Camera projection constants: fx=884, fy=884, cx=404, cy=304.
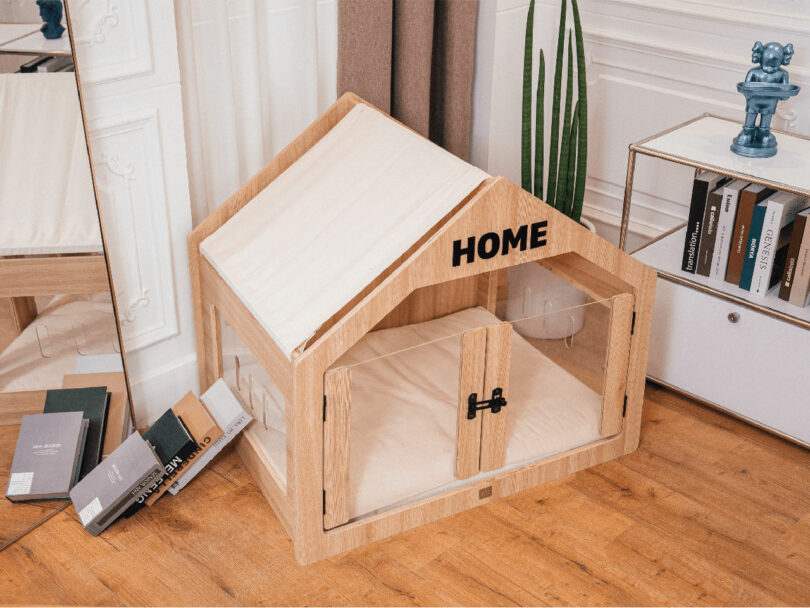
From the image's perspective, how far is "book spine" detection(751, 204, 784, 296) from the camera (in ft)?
6.83

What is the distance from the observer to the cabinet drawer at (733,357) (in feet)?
6.91

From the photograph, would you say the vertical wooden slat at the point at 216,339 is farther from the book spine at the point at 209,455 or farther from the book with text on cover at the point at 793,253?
the book with text on cover at the point at 793,253

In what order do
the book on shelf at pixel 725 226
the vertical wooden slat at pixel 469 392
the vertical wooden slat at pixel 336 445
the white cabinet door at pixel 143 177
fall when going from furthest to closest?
the book on shelf at pixel 725 226 < the white cabinet door at pixel 143 177 < the vertical wooden slat at pixel 469 392 < the vertical wooden slat at pixel 336 445

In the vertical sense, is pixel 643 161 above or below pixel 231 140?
below

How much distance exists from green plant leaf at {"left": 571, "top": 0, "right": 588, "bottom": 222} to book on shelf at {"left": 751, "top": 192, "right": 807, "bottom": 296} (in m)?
0.51

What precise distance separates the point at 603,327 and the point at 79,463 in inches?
48.5

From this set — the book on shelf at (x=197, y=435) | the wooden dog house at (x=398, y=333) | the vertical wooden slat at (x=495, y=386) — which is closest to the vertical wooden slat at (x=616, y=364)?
the wooden dog house at (x=398, y=333)

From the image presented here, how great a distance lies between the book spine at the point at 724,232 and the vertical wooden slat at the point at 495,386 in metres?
0.70

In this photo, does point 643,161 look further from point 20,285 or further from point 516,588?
point 20,285

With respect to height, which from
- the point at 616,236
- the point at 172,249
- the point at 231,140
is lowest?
the point at 616,236

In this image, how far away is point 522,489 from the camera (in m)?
2.05

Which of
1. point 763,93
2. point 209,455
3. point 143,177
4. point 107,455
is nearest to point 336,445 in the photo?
point 209,455

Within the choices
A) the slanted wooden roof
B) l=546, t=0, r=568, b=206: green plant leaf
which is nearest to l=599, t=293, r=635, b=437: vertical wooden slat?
the slanted wooden roof

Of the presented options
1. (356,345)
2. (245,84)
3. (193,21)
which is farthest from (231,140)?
(356,345)
